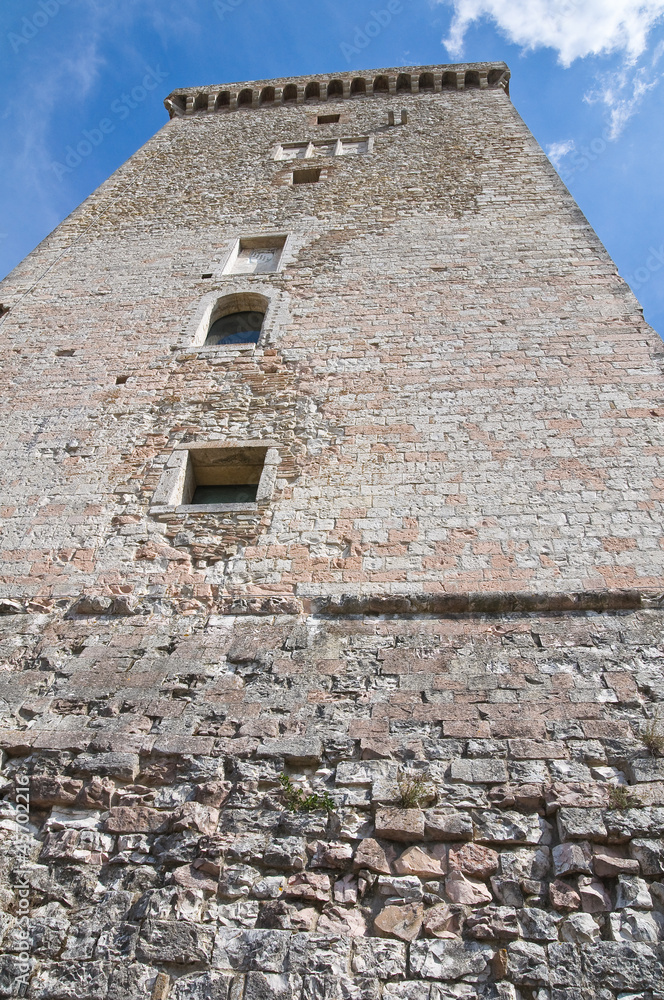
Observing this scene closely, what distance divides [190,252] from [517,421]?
4.96m

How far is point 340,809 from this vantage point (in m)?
3.25

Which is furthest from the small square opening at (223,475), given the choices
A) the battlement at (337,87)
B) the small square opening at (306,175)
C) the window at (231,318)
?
the battlement at (337,87)

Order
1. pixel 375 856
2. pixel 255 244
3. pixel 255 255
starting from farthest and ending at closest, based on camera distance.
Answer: pixel 255 244 < pixel 255 255 < pixel 375 856

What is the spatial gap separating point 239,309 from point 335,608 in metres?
4.45

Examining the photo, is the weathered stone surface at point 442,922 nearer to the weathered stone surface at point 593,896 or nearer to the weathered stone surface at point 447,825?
the weathered stone surface at point 447,825

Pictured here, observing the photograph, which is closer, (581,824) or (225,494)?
(581,824)

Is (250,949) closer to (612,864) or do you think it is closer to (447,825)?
(447,825)

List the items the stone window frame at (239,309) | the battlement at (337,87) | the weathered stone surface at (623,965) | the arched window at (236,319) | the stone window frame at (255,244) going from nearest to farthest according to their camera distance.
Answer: the weathered stone surface at (623,965) → the stone window frame at (239,309) → the arched window at (236,319) → the stone window frame at (255,244) → the battlement at (337,87)

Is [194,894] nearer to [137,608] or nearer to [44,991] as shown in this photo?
[44,991]

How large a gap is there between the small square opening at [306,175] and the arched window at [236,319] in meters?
3.48

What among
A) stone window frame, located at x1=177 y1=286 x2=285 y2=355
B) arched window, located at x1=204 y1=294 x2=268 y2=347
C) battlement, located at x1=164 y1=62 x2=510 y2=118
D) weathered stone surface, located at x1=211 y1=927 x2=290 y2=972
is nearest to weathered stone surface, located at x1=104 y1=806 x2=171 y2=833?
weathered stone surface, located at x1=211 y1=927 x2=290 y2=972

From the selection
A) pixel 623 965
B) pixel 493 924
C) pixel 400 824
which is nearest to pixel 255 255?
pixel 400 824

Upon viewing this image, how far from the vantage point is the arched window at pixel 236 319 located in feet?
24.2

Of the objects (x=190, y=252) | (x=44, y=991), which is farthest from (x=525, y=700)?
(x=190, y=252)
